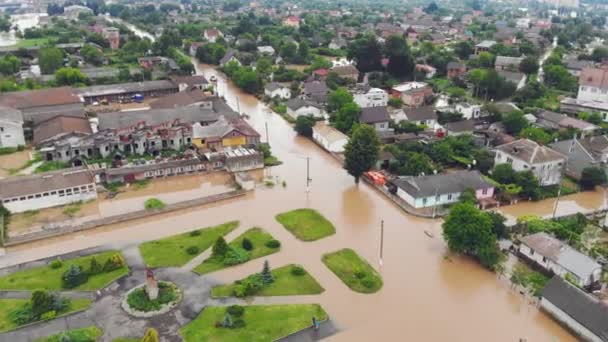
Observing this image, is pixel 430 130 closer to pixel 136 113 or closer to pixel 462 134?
pixel 462 134

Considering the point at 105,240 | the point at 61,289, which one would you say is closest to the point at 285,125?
the point at 105,240

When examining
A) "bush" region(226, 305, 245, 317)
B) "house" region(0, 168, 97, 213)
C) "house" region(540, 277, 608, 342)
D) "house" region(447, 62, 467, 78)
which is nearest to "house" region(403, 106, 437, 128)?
"house" region(447, 62, 467, 78)

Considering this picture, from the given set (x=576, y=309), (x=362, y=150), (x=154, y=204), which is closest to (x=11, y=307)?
(x=154, y=204)

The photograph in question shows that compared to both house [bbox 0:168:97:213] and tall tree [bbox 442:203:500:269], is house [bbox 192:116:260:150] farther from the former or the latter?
tall tree [bbox 442:203:500:269]

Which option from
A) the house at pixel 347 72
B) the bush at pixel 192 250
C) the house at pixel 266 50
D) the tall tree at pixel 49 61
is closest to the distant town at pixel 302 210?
the bush at pixel 192 250

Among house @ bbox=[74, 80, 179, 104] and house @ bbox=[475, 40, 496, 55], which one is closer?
house @ bbox=[74, 80, 179, 104]
